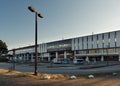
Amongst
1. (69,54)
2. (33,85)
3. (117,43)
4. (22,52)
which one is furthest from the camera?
(22,52)

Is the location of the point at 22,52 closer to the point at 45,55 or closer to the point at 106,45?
the point at 45,55

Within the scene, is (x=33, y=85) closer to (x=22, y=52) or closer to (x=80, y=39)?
(x=80, y=39)

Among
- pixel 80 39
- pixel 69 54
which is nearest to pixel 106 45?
pixel 80 39

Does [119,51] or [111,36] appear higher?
[111,36]

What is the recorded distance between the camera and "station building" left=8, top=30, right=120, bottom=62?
85375 millimetres

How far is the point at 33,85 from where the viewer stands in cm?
1324

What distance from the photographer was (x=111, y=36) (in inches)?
3361

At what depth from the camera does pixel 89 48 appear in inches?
3745

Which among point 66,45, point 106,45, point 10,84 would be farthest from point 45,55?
point 10,84

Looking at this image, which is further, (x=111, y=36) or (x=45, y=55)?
(x=45, y=55)

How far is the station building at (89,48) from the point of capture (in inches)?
3361

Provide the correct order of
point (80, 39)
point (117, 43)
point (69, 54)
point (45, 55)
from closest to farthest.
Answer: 1. point (117, 43)
2. point (80, 39)
3. point (69, 54)
4. point (45, 55)

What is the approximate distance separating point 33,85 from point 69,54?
9606cm

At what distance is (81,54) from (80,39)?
749cm
